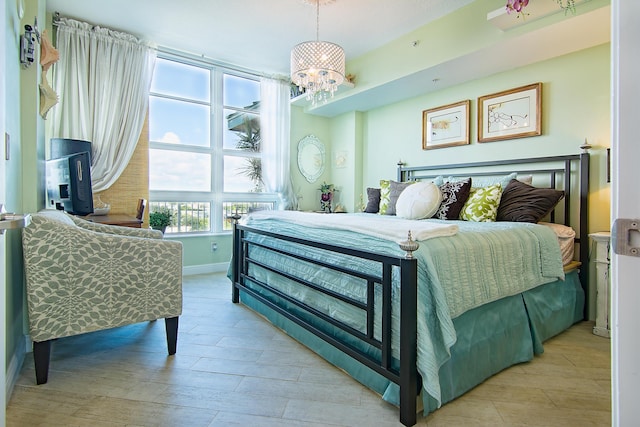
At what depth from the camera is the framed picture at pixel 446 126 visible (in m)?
3.53

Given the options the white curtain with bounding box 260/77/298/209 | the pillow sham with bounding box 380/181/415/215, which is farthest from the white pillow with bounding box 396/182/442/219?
the white curtain with bounding box 260/77/298/209

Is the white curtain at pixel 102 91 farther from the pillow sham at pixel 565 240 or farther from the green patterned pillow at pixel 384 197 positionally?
the pillow sham at pixel 565 240

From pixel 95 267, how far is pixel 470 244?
6.47ft

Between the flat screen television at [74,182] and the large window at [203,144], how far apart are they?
5.18ft

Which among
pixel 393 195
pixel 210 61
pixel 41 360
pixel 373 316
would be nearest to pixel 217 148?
pixel 210 61

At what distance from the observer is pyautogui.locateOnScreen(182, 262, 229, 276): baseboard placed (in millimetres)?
4135

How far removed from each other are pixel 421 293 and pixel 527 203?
1.70m

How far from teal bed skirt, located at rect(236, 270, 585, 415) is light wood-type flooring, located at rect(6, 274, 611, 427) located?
60 mm

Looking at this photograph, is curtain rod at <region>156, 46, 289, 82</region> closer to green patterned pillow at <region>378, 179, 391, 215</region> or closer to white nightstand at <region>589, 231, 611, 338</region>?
green patterned pillow at <region>378, 179, 391, 215</region>

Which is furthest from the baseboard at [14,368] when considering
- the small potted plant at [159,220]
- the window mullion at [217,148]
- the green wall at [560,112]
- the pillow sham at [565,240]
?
the green wall at [560,112]

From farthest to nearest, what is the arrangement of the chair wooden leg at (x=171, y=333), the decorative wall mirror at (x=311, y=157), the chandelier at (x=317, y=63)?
1. the decorative wall mirror at (x=311, y=157)
2. the chandelier at (x=317, y=63)
3. the chair wooden leg at (x=171, y=333)

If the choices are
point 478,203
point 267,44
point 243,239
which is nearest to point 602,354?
point 478,203

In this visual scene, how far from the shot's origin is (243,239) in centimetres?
291

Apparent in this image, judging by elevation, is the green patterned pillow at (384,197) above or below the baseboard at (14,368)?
above
